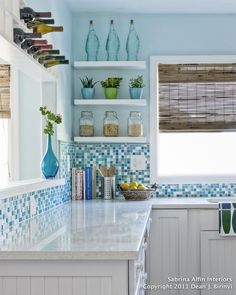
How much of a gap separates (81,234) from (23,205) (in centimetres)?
69

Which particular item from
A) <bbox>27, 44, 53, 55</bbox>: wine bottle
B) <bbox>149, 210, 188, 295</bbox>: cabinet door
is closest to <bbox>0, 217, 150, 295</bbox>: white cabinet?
<bbox>27, 44, 53, 55</bbox>: wine bottle

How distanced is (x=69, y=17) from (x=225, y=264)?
2313mm

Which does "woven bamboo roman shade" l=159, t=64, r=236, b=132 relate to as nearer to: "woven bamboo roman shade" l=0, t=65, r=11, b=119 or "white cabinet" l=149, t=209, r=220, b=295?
"white cabinet" l=149, t=209, r=220, b=295

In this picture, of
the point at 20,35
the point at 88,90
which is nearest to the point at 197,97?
the point at 88,90

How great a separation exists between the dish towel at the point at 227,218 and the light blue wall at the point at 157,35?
3.66 ft

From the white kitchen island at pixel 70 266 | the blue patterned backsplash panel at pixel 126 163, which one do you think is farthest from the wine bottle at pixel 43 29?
the blue patterned backsplash panel at pixel 126 163

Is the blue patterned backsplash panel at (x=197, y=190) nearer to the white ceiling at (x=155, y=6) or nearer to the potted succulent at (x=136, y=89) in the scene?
the potted succulent at (x=136, y=89)

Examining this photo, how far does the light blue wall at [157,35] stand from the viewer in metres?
4.94

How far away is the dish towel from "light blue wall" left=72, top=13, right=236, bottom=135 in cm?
111

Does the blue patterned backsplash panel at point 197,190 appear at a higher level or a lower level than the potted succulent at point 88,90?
lower

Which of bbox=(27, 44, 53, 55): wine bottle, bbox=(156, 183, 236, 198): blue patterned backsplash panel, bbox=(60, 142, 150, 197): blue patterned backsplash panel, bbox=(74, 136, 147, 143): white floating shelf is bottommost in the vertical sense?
bbox=(156, 183, 236, 198): blue patterned backsplash panel

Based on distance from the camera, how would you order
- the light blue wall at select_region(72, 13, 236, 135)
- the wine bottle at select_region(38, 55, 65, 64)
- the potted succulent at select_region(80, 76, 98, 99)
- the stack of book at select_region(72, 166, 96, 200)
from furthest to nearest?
the light blue wall at select_region(72, 13, 236, 135), the potted succulent at select_region(80, 76, 98, 99), the stack of book at select_region(72, 166, 96, 200), the wine bottle at select_region(38, 55, 65, 64)

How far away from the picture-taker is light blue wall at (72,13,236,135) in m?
4.94

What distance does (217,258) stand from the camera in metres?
4.21
